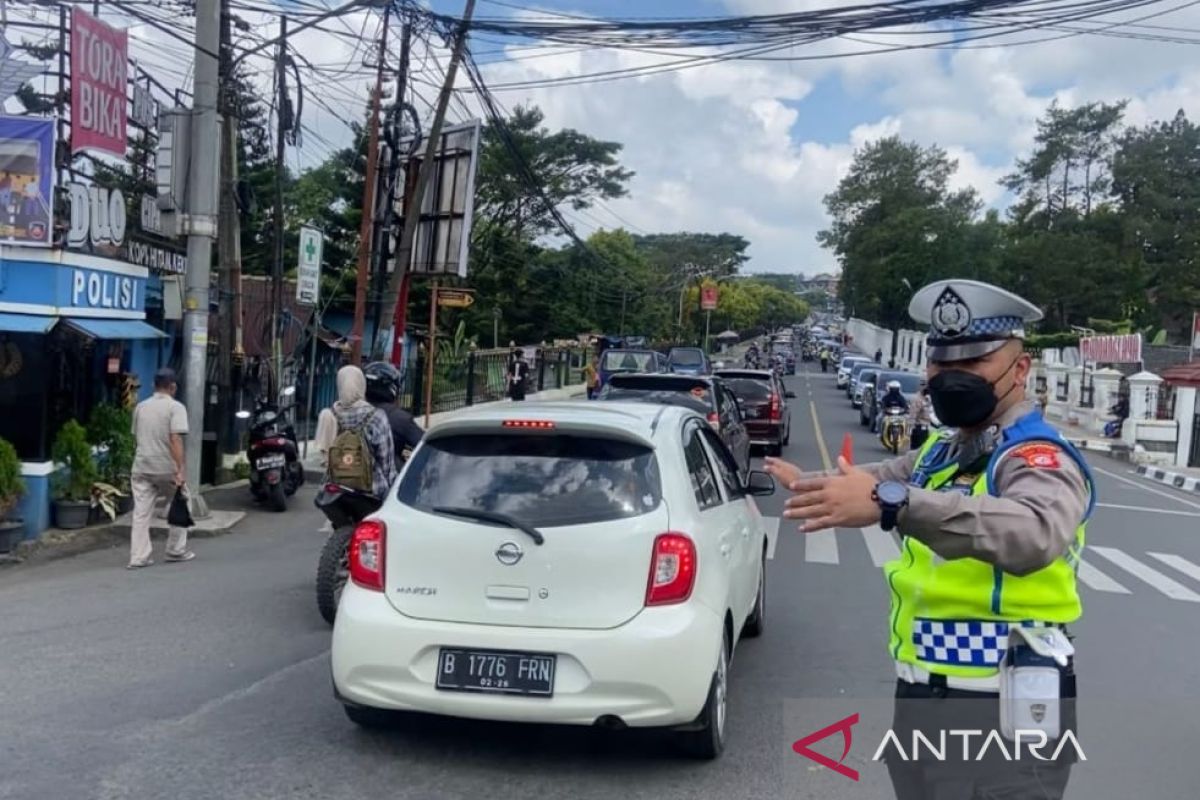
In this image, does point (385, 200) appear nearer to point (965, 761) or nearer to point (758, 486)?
point (758, 486)

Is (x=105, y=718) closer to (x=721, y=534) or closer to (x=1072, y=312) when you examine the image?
(x=721, y=534)

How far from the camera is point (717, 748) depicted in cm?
520

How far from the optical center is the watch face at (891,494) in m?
2.42

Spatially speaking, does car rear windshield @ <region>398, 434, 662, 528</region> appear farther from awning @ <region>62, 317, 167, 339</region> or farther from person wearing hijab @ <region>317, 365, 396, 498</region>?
awning @ <region>62, 317, 167, 339</region>

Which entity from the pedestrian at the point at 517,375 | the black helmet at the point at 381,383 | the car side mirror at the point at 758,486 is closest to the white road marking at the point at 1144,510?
the car side mirror at the point at 758,486

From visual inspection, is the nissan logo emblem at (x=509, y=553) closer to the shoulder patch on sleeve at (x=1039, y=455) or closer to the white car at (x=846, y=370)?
the shoulder patch on sleeve at (x=1039, y=455)

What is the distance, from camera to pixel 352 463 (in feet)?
25.6

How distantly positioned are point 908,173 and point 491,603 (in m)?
84.9

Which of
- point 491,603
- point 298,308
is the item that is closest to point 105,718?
point 491,603

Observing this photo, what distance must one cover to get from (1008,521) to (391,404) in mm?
6509

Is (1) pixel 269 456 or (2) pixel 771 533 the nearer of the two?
(2) pixel 771 533

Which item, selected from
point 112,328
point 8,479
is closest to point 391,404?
point 8,479

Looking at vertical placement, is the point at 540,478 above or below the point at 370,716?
above

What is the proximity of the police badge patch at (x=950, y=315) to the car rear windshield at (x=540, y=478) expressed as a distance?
229cm
